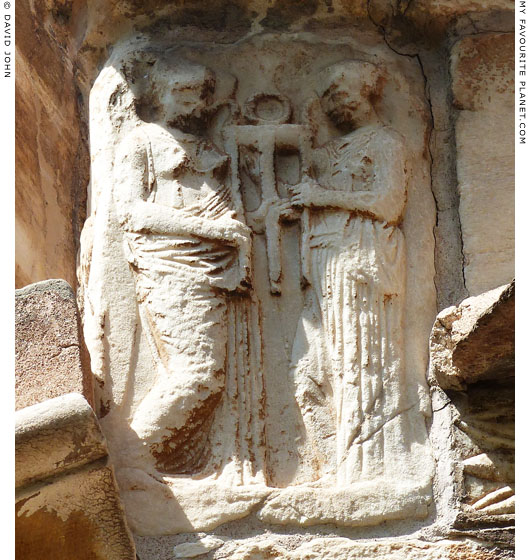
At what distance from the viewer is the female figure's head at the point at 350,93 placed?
6.02 m

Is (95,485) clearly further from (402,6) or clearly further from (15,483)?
(402,6)

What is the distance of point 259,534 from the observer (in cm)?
540

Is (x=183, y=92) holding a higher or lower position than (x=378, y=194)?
higher

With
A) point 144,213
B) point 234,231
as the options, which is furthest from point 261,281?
point 144,213

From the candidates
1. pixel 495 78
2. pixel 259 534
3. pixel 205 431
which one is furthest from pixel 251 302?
pixel 495 78

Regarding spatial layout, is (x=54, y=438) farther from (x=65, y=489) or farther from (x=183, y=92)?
(x=183, y=92)

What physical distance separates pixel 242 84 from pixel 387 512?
1738mm

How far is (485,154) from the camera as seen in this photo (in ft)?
19.8

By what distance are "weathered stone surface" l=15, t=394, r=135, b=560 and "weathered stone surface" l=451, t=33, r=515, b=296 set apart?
1544 millimetres

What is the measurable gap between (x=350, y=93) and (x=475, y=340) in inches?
46.4

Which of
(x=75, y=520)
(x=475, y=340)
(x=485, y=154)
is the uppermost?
A: (x=485, y=154)

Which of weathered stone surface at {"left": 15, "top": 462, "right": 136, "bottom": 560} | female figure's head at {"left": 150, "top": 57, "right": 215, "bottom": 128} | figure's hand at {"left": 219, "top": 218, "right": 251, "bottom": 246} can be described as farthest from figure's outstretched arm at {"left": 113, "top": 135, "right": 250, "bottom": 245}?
weathered stone surface at {"left": 15, "top": 462, "right": 136, "bottom": 560}

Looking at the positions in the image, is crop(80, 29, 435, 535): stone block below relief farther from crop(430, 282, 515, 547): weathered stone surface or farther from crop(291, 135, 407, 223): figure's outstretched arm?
crop(430, 282, 515, 547): weathered stone surface

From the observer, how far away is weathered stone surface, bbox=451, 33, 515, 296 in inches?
231
